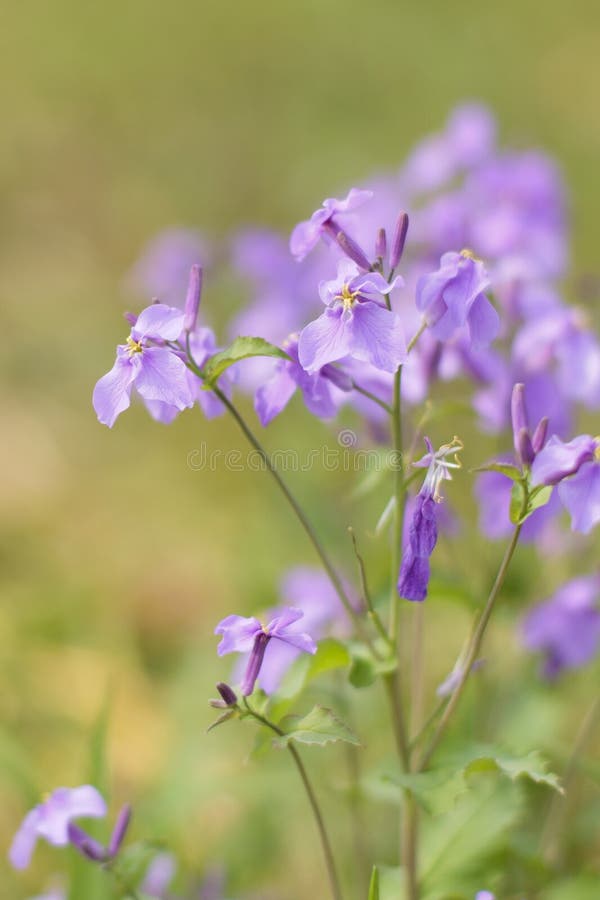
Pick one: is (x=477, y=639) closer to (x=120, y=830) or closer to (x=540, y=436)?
(x=540, y=436)

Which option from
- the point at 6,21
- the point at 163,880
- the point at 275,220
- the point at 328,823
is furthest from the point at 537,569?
the point at 6,21

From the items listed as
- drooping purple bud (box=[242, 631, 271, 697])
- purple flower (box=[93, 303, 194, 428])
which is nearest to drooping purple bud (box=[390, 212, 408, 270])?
purple flower (box=[93, 303, 194, 428])

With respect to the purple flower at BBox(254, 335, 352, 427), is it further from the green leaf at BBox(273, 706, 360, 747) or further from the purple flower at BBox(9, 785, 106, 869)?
the purple flower at BBox(9, 785, 106, 869)

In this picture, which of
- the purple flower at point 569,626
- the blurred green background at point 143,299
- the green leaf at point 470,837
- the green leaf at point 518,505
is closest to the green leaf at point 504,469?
the green leaf at point 518,505

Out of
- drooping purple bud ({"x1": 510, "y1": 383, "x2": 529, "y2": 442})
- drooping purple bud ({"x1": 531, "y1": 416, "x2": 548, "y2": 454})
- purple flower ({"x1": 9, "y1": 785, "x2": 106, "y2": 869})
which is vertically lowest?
purple flower ({"x1": 9, "y1": 785, "x2": 106, "y2": 869})

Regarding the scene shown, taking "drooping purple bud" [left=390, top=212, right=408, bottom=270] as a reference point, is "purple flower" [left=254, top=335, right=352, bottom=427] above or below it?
below

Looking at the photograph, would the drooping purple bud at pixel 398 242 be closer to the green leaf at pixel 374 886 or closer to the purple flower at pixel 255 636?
the purple flower at pixel 255 636

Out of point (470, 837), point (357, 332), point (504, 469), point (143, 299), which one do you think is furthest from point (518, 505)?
point (143, 299)

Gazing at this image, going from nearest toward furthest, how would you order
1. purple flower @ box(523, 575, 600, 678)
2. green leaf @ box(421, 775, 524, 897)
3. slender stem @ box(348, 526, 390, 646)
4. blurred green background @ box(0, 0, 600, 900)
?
slender stem @ box(348, 526, 390, 646)
green leaf @ box(421, 775, 524, 897)
purple flower @ box(523, 575, 600, 678)
blurred green background @ box(0, 0, 600, 900)
